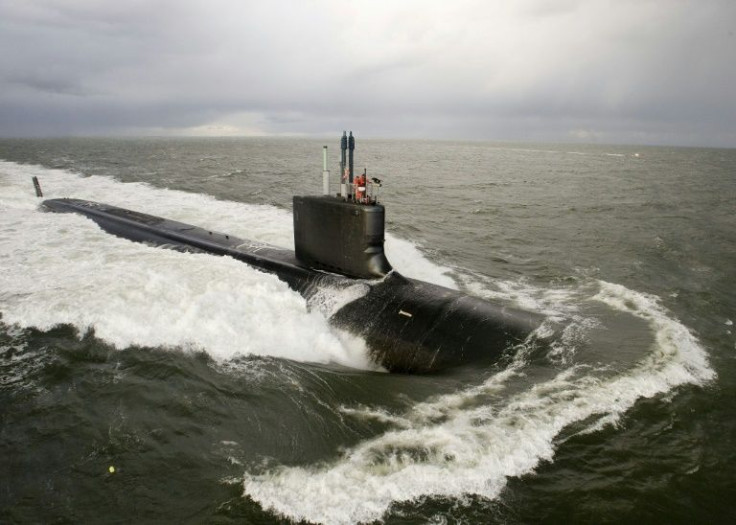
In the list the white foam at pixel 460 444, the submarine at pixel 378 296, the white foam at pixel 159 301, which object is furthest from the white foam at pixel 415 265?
the white foam at pixel 460 444

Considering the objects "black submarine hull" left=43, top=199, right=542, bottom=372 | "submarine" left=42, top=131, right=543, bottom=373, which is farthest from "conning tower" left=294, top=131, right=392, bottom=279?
"black submarine hull" left=43, top=199, right=542, bottom=372

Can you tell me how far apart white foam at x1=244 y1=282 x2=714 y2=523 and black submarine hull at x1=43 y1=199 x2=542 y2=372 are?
2.33ft

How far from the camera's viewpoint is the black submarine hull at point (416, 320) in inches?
308

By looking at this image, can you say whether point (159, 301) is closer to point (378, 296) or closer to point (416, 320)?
point (378, 296)

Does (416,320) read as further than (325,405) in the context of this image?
Yes

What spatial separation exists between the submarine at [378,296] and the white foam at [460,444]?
0.94 meters

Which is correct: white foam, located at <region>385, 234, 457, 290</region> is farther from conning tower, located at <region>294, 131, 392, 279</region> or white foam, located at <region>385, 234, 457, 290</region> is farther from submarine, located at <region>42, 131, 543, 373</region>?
conning tower, located at <region>294, 131, 392, 279</region>

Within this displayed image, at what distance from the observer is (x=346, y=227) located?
8.98m

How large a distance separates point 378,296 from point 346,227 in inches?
60.1

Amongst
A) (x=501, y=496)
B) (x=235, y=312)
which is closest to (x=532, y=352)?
(x=501, y=496)

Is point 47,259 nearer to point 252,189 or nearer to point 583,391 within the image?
point 583,391

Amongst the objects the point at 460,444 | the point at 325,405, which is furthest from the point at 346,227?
the point at 460,444

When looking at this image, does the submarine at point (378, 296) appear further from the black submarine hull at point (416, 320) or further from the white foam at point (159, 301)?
the white foam at point (159, 301)

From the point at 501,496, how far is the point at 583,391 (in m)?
2.61
